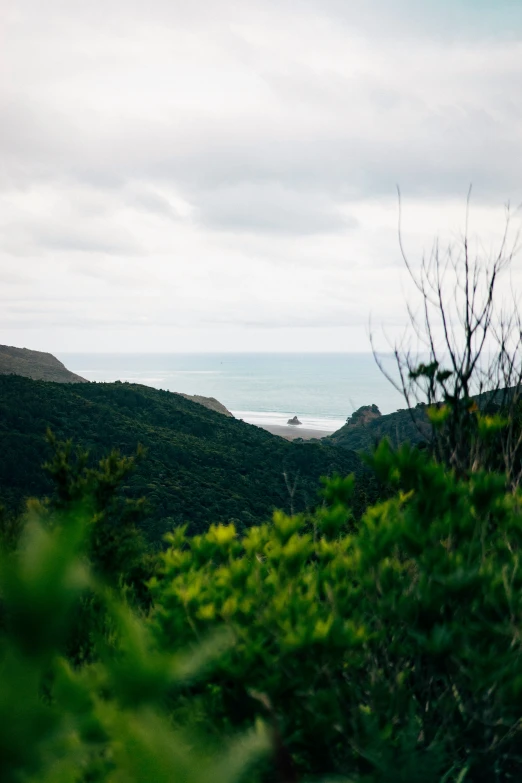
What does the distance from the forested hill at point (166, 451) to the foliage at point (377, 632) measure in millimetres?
14859

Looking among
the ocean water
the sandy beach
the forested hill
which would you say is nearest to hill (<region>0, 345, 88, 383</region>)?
the ocean water

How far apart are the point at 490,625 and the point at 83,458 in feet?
18.7

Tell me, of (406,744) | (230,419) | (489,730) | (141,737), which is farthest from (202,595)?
(230,419)

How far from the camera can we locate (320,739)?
1870 millimetres

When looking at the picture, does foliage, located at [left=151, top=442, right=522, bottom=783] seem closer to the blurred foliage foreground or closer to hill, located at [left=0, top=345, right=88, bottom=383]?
the blurred foliage foreground

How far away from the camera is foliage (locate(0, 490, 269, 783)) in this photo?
1.27ft

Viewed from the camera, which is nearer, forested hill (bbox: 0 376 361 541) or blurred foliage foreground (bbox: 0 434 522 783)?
blurred foliage foreground (bbox: 0 434 522 783)

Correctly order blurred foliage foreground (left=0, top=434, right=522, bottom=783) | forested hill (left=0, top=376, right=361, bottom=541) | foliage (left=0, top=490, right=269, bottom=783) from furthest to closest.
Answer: forested hill (left=0, top=376, right=361, bottom=541), blurred foliage foreground (left=0, top=434, right=522, bottom=783), foliage (left=0, top=490, right=269, bottom=783)

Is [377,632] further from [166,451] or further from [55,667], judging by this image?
[166,451]

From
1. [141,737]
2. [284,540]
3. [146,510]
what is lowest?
[146,510]

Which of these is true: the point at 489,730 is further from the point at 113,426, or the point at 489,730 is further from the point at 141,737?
the point at 113,426

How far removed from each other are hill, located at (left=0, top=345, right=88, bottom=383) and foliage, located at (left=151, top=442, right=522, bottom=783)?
5032 cm

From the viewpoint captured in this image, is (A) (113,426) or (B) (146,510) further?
(A) (113,426)

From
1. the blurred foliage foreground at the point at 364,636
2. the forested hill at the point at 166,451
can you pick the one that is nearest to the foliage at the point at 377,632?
the blurred foliage foreground at the point at 364,636
